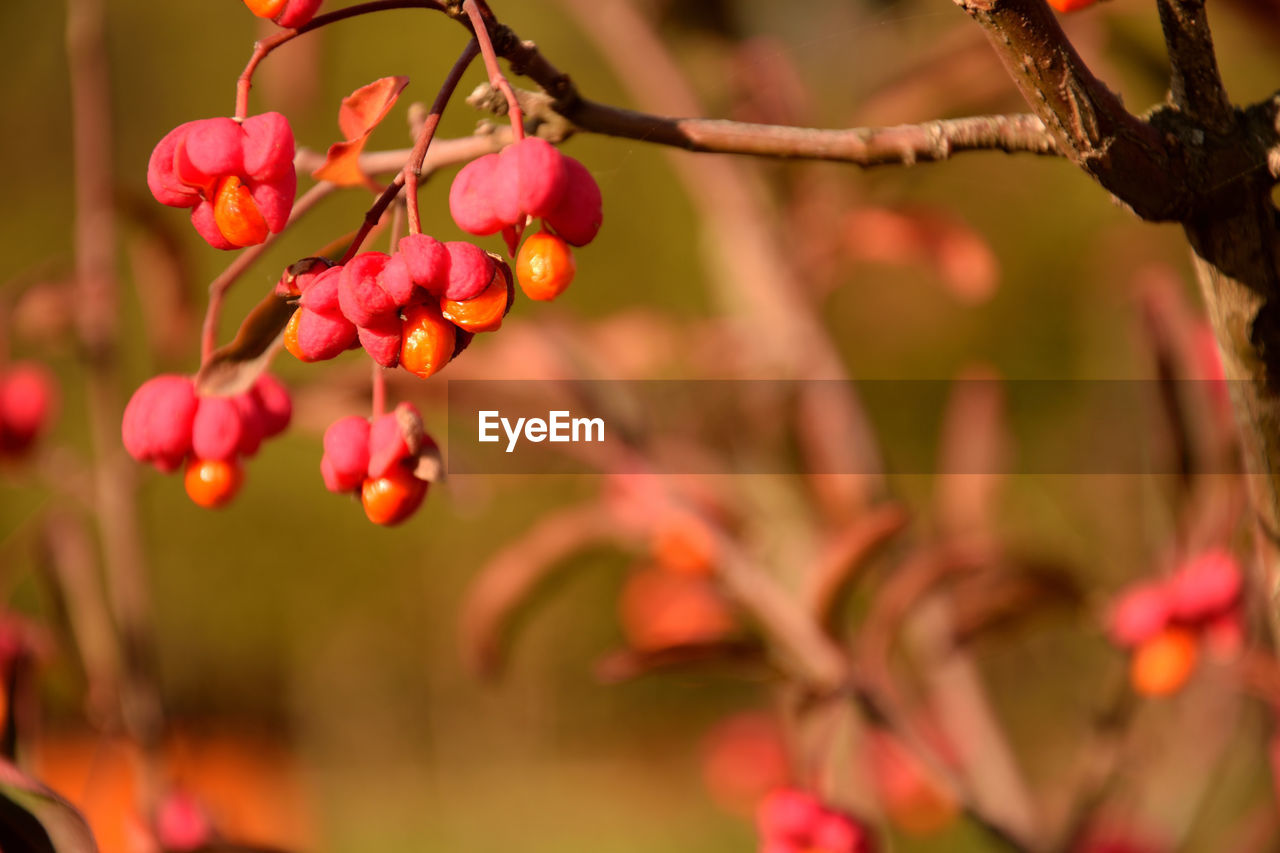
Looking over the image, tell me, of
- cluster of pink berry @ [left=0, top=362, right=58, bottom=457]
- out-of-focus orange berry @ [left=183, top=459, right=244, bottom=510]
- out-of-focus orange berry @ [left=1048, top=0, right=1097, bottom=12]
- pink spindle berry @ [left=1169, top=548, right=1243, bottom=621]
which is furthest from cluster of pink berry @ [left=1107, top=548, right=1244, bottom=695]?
cluster of pink berry @ [left=0, top=362, right=58, bottom=457]

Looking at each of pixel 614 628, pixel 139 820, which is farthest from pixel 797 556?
pixel 614 628

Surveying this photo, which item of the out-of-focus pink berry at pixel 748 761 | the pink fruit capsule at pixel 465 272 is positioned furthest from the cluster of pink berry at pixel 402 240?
the out-of-focus pink berry at pixel 748 761

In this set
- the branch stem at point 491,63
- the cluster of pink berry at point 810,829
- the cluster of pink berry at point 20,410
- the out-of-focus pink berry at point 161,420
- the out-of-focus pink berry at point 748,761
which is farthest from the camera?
the out-of-focus pink berry at point 748,761

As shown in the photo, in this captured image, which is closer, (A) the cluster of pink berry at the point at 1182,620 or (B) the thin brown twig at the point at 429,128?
(B) the thin brown twig at the point at 429,128

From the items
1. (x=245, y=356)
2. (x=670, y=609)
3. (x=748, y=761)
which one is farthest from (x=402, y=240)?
(x=748, y=761)

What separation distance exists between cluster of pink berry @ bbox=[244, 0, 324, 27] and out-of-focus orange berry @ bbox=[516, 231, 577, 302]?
0.32ft

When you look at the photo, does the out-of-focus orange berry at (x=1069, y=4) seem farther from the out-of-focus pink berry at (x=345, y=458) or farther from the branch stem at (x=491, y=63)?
the out-of-focus pink berry at (x=345, y=458)

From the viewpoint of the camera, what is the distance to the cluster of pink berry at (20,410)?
29.9 inches

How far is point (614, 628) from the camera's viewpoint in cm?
324

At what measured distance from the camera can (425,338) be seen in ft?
1.18

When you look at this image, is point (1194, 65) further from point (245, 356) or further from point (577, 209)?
point (245, 356)

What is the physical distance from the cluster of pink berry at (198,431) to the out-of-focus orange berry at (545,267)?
0.55 feet

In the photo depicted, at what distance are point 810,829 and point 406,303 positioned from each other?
40 cm

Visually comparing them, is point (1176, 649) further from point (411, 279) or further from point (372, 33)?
point (372, 33)
